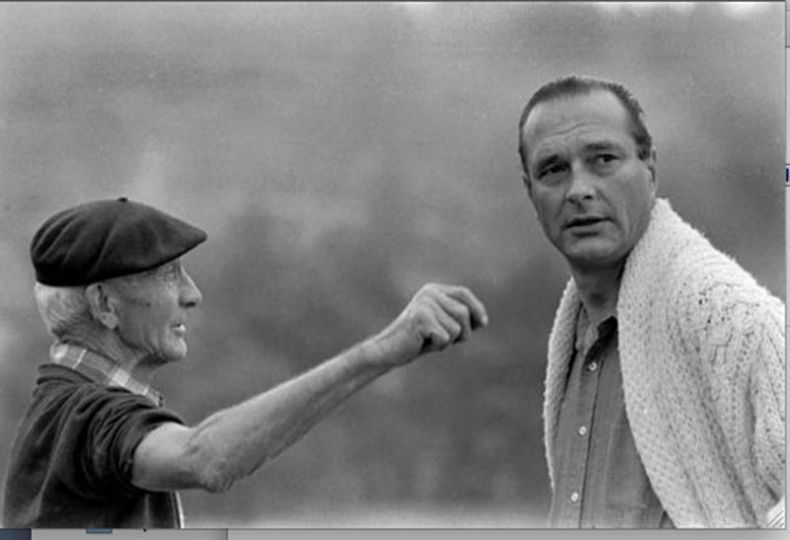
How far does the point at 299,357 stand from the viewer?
268 cm

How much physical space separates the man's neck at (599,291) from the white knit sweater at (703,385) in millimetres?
31

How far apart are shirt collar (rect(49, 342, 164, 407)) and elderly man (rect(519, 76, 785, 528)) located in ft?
2.26

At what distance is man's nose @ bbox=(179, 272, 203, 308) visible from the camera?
2691 mm

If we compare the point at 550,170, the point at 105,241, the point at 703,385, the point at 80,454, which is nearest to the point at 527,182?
the point at 550,170

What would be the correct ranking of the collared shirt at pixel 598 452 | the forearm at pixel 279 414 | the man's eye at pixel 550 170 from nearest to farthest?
the forearm at pixel 279 414
the collared shirt at pixel 598 452
the man's eye at pixel 550 170

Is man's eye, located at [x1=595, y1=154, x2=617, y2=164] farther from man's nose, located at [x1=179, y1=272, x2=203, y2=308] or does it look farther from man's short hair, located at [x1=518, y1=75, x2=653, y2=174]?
man's nose, located at [x1=179, y1=272, x2=203, y2=308]

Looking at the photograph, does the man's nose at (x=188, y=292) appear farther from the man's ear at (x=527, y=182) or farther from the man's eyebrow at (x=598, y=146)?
the man's eyebrow at (x=598, y=146)

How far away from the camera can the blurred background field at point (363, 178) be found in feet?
8.75

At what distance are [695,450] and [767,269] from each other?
0.35m

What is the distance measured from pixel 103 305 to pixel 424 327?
55 centimetres

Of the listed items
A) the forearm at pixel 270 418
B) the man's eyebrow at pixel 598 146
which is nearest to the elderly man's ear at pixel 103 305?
the forearm at pixel 270 418

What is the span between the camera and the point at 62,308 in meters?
2.66

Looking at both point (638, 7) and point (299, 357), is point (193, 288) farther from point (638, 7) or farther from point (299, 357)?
point (638, 7)

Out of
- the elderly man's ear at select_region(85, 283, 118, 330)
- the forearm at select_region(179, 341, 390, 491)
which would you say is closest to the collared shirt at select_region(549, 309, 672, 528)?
the forearm at select_region(179, 341, 390, 491)
